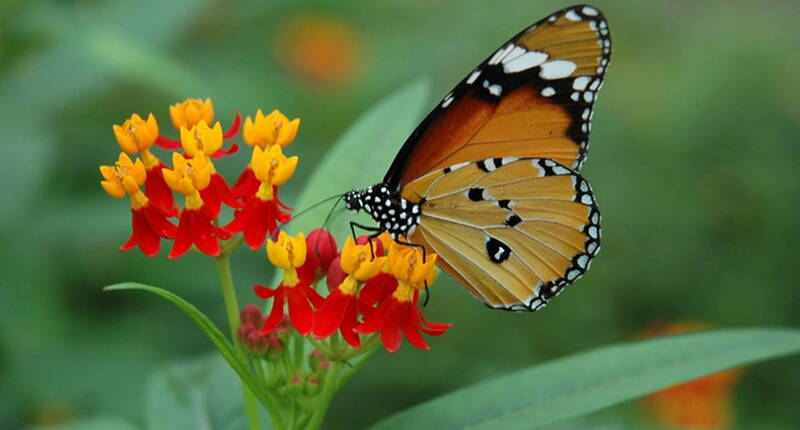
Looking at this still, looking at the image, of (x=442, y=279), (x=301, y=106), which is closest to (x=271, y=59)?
(x=301, y=106)

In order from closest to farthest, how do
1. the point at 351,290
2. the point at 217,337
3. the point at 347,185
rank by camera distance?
the point at 217,337 → the point at 351,290 → the point at 347,185

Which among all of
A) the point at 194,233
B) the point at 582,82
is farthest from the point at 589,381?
the point at 194,233

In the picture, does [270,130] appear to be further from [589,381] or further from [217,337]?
[589,381]

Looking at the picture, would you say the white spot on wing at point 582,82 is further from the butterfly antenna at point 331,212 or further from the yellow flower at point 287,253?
the yellow flower at point 287,253

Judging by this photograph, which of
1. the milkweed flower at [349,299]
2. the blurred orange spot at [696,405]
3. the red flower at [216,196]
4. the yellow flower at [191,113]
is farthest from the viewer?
the blurred orange spot at [696,405]

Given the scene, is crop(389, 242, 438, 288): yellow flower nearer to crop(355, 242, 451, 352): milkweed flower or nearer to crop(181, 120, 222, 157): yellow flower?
crop(355, 242, 451, 352): milkweed flower

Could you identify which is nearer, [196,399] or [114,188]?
[114,188]

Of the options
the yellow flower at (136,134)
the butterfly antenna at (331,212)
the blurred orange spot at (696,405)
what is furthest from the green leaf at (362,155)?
the blurred orange spot at (696,405)
